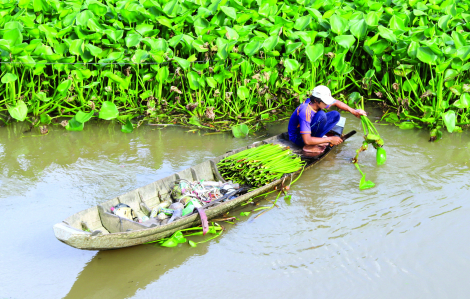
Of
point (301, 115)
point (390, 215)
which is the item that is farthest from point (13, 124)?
point (390, 215)

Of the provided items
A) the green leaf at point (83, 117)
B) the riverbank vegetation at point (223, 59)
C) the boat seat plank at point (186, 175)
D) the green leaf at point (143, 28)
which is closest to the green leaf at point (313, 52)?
the riverbank vegetation at point (223, 59)

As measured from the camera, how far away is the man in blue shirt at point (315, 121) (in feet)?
13.2

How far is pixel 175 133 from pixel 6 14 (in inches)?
113

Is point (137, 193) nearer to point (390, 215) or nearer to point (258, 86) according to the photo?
point (390, 215)

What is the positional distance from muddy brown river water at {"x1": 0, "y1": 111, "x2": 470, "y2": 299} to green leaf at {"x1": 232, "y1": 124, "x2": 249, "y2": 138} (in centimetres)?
49

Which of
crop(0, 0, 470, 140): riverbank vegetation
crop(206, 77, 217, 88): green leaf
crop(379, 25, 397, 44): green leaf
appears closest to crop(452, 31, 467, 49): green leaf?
crop(0, 0, 470, 140): riverbank vegetation

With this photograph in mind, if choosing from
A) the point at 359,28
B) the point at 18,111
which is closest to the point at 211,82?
the point at 359,28

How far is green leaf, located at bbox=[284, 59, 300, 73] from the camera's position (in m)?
5.13

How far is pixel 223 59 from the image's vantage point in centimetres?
501

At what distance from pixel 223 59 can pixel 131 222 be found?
2725mm

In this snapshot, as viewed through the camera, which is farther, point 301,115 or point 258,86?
point 258,86

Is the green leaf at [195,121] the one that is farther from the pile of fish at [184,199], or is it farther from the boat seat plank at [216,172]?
the pile of fish at [184,199]

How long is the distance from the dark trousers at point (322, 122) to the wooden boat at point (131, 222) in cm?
77

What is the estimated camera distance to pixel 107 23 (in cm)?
576
